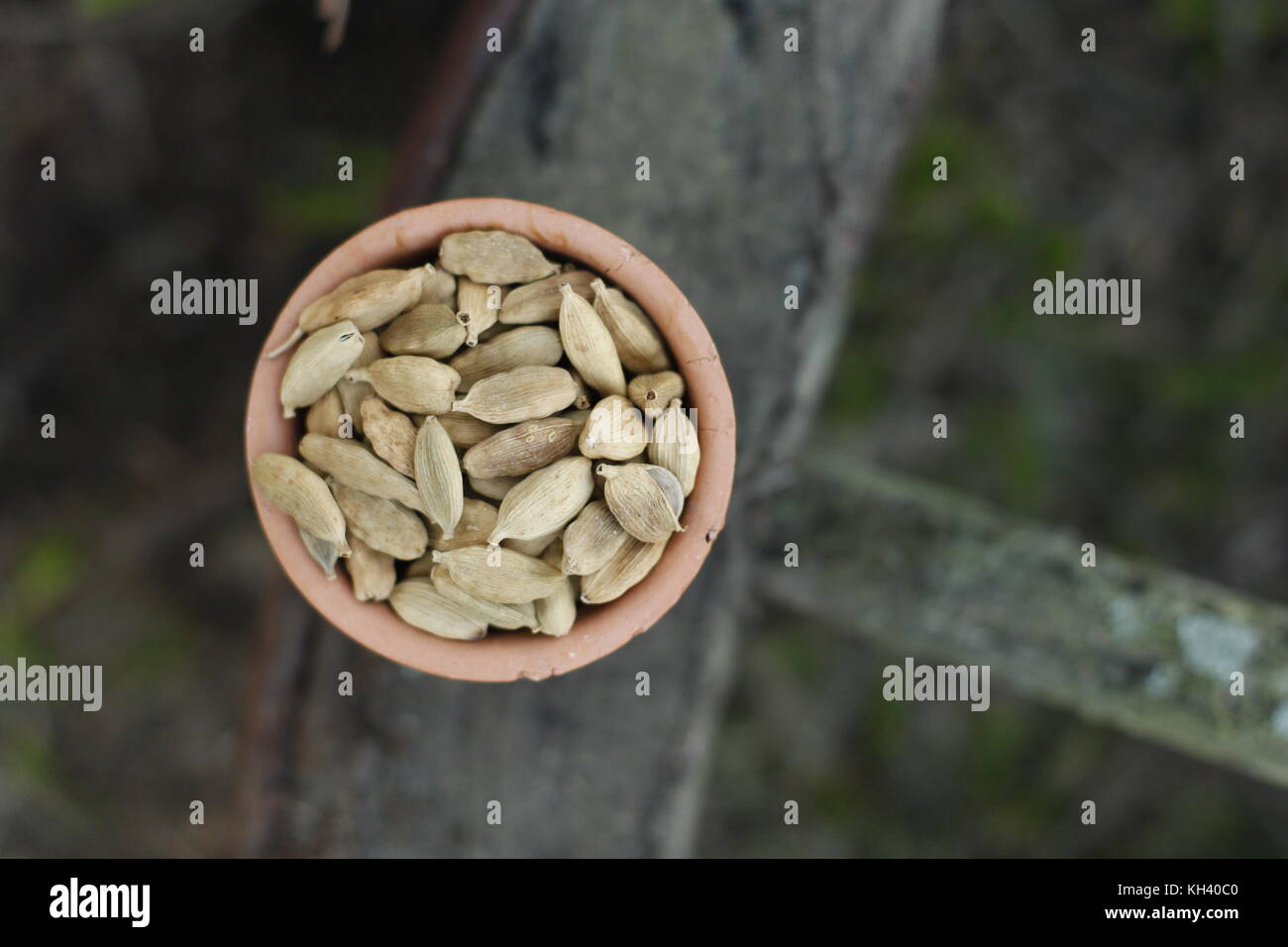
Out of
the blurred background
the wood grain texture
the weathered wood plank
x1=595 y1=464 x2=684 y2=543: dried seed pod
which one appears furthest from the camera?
the blurred background

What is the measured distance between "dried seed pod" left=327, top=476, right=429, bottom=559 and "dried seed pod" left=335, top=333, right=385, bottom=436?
0.26 feet

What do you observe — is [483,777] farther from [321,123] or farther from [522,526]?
[321,123]

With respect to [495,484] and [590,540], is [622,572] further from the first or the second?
[495,484]

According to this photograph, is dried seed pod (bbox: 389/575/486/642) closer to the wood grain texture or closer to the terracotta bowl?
the terracotta bowl

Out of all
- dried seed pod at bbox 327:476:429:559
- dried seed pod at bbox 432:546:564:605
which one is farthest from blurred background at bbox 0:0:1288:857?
dried seed pod at bbox 432:546:564:605

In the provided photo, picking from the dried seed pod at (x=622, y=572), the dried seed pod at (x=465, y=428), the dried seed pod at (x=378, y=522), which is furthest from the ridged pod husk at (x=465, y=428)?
the dried seed pod at (x=622, y=572)

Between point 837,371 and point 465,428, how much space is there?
50.4 inches

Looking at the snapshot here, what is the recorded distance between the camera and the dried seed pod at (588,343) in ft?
3.68

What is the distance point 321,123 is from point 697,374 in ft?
4.54

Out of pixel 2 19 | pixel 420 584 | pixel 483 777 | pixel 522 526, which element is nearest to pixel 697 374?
pixel 522 526

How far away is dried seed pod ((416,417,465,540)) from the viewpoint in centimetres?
111

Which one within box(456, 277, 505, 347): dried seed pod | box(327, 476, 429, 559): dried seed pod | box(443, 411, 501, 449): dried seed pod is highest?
box(456, 277, 505, 347): dried seed pod

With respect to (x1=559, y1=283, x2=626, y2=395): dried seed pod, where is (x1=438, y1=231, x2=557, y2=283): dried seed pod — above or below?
above
